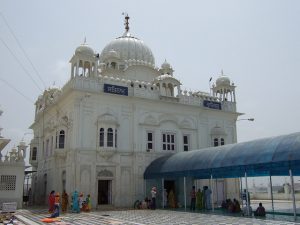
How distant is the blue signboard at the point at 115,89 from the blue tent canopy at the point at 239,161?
17.2ft

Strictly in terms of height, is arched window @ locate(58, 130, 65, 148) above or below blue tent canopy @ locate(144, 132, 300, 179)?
above

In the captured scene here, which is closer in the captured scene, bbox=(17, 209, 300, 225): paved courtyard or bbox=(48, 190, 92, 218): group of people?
bbox=(17, 209, 300, 225): paved courtyard

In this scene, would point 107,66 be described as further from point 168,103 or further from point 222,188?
point 222,188

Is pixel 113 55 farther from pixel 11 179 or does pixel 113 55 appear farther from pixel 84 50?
pixel 11 179

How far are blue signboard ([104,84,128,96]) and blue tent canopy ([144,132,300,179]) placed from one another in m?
5.25

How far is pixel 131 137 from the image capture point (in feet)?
74.1

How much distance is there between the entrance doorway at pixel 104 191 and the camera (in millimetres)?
21547

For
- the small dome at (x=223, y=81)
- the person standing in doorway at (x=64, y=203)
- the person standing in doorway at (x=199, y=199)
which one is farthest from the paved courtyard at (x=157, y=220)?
the small dome at (x=223, y=81)

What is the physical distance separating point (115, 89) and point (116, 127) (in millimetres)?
2654

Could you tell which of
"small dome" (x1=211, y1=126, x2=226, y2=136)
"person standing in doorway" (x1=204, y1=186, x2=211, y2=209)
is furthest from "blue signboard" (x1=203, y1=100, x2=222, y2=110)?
"person standing in doorway" (x1=204, y1=186, x2=211, y2=209)

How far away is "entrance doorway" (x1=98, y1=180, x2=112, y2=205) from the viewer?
70.7 feet

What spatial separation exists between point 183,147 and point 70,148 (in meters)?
8.48

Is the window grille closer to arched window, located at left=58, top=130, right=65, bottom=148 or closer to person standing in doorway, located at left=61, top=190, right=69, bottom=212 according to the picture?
arched window, located at left=58, top=130, right=65, bottom=148

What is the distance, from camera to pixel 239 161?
52.5ft
